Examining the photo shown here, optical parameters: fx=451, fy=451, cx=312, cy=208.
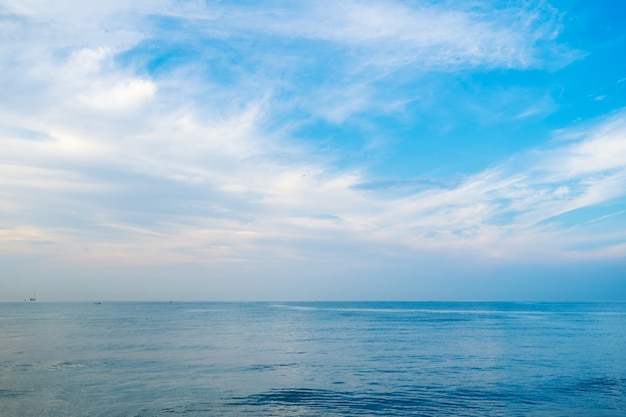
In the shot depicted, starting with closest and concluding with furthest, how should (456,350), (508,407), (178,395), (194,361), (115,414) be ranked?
1. (115,414)
2. (508,407)
3. (178,395)
4. (194,361)
5. (456,350)

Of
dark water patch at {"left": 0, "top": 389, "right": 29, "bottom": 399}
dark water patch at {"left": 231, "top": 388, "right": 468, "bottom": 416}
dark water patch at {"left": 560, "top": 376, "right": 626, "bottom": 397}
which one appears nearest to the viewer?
dark water patch at {"left": 231, "top": 388, "right": 468, "bottom": 416}

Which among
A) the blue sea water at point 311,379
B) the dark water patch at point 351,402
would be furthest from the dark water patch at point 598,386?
the dark water patch at point 351,402

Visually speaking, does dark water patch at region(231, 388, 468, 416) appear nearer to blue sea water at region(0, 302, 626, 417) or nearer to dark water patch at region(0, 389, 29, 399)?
blue sea water at region(0, 302, 626, 417)

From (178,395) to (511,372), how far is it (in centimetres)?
2885

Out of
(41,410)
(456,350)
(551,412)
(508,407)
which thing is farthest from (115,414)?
(456,350)

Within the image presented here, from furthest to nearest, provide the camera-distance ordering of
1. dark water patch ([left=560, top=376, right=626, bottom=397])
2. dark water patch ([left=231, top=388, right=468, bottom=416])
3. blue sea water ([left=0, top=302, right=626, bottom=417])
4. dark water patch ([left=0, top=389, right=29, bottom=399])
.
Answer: dark water patch ([left=560, top=376, right=626, bottom=397]) < dark water patch ([left=0, top=389, right=29, bottom=399]) < blue sea water ([left=0, top=302, right=626, bottom=417]) < dark water patch ([left=231, top=388, right=468, bottom=416])

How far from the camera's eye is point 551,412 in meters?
27.8

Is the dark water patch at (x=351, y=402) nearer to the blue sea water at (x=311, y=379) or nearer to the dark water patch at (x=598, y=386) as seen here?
the blue sea water at (x=311, y=379)

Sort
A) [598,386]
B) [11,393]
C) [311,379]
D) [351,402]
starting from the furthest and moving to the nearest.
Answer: [311,379] < [598,386] < [11,393] < [351,402]

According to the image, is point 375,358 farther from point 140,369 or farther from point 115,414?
point 115,414

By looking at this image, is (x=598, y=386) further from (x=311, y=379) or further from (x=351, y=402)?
(x=311, y=379)

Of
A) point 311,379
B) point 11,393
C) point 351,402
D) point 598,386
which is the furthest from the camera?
point 311,379

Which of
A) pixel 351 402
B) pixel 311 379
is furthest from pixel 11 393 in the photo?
pixel 351 402

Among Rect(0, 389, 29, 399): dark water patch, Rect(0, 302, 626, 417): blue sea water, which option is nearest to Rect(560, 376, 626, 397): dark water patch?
Rect(0, 302, 626, 417): blue sea water
